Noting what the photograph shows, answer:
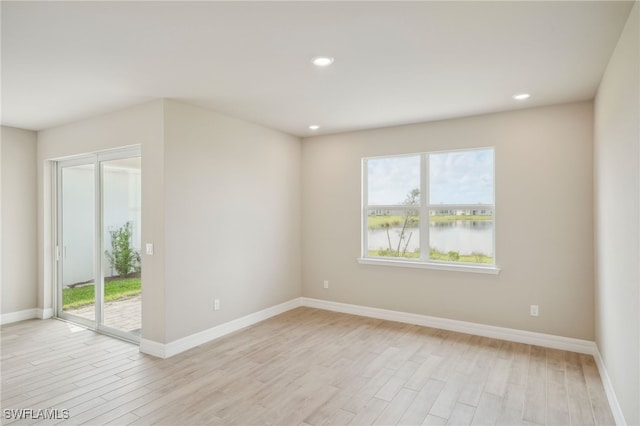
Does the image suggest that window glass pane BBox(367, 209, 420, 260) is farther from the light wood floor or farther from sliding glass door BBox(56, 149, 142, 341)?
sliding glass door BBox(56, 149, 142, 341)

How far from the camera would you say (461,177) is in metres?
4.49

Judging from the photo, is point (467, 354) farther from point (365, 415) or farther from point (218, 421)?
point (218, 421)

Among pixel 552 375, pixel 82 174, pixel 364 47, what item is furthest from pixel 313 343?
pixel 82 174

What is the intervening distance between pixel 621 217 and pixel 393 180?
2.86 meters

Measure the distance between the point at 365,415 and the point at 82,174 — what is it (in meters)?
4.56

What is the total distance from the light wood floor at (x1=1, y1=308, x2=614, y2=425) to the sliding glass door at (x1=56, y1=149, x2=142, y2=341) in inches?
14.3

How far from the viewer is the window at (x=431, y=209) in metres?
4.34

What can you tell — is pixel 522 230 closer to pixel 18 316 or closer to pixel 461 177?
pixel 461 177

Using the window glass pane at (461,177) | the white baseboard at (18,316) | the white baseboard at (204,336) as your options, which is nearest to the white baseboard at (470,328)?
the white baseboard at (204,336)

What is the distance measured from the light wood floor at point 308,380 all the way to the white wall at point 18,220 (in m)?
0.89

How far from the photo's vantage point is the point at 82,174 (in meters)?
4.72

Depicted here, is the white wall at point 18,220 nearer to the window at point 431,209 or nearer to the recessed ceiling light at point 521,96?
the window at point 431,209

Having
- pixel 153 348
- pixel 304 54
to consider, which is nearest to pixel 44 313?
pixel 153 348

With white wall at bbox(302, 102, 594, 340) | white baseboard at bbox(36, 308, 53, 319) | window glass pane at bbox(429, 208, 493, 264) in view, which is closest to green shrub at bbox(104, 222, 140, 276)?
white baseboard at bbox(36, 308, 53, 319)
